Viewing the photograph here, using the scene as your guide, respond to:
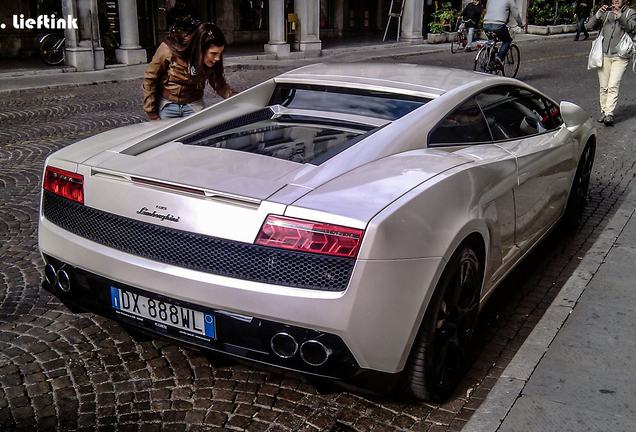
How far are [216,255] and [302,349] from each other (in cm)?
50

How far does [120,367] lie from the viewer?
3518 mm

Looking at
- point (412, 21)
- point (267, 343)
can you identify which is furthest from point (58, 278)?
point (412, 21)

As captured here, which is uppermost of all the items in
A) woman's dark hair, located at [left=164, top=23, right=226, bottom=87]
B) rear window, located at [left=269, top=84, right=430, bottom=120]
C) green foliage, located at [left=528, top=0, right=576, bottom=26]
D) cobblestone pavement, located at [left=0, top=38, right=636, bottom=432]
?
Result: green foliage, located at [left=528, top=0, right=576, bottom=26]

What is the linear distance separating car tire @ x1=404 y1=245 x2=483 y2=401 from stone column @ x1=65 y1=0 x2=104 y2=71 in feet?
52.6

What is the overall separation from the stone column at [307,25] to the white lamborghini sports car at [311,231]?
19396 mm

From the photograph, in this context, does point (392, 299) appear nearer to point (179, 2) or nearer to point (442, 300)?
point (442, 300)

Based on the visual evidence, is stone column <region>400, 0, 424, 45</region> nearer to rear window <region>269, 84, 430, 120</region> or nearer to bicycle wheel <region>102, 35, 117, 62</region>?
bicycle wheel <region>102, 35, 117, 62</region>

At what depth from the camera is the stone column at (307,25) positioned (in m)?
22.8

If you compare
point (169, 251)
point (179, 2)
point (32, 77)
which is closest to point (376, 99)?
point (169, 251)

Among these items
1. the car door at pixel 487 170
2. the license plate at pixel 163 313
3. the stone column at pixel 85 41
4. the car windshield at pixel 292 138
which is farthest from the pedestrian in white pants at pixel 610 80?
the stone column at pixel 85 41

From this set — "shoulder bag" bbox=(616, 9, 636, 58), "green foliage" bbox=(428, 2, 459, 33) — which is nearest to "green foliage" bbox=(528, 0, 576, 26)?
"green foliage" bbox=(428, 2, 459, 33)

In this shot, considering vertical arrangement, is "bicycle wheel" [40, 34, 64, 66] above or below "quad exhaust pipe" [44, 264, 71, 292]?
above

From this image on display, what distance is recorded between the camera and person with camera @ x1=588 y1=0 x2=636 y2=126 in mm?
10031

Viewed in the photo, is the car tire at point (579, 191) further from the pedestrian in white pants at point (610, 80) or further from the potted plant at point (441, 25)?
the potted plant at point (441, 25)
